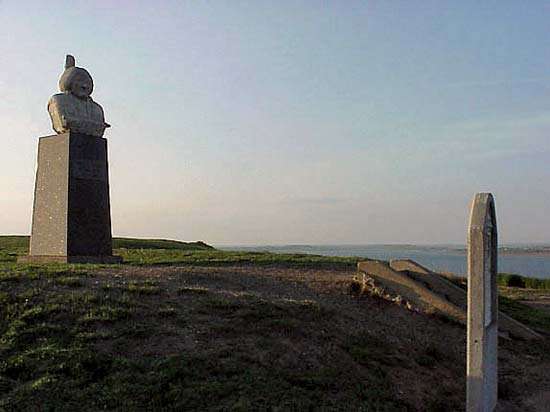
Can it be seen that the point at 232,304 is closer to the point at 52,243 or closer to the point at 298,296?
the point at 298,296

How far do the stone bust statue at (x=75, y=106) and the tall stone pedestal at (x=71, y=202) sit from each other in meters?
0.27

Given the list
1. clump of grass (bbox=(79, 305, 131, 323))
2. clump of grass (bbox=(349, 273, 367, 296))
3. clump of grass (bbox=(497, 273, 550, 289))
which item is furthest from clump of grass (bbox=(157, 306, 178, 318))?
clump of grass (bbox=(497, 273, 550, 289))

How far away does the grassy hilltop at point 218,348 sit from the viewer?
20.9ft

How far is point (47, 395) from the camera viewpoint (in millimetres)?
6152

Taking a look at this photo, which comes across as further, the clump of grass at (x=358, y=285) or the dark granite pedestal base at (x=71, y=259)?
the dark granite pedestal base at (x=71, y=259)

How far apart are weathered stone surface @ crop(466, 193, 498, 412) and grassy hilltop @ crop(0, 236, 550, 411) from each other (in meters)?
0.68

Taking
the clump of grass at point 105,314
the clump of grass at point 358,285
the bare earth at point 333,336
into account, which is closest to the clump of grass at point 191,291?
the bare earth at point 333,336

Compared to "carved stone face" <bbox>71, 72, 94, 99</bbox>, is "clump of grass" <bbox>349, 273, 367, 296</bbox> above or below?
below

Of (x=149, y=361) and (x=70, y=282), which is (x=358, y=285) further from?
(x=149, y=361)

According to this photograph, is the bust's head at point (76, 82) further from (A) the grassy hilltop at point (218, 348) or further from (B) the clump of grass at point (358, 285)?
(B) the clump of grass at point (358, 285)

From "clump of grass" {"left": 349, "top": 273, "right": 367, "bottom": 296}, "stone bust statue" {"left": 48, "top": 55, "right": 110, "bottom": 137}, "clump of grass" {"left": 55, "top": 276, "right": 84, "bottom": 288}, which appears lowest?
"clump of grass" {"left": 349, "top": 273, "right": 367, "bottom": 296}

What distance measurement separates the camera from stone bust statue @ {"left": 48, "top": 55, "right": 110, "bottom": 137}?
1407cm

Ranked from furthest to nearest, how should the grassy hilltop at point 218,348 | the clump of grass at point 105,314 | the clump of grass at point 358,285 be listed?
1. the clump of grass at point 358,285
2. the clump of grass at point 105,314
3. the grassy hilltop at point 218,348

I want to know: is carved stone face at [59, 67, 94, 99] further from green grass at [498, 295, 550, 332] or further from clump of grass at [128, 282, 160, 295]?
green grass at [498, 295, 550, 332]
